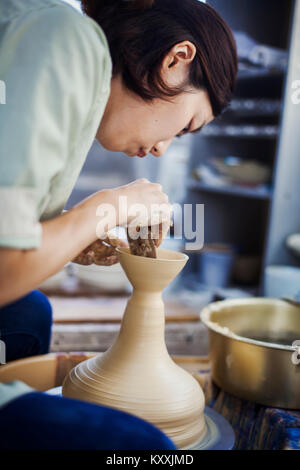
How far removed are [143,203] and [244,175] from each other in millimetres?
1605

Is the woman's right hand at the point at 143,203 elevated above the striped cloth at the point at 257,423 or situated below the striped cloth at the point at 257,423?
above

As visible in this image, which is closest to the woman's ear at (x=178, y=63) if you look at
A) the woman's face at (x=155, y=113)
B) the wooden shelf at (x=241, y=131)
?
the woman's face at (x=155, y=113)

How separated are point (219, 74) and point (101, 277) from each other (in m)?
1.41

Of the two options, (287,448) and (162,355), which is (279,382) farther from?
(162,355)

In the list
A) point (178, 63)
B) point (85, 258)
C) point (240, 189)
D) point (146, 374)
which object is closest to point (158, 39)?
point (178, 63)

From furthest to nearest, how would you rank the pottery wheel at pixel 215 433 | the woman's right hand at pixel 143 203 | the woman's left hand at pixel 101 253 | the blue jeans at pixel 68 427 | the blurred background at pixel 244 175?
the blurred background at pixel 244 175 < the woman's left hand at pixel 101 253 < the pottery wheel at pixel 215 433 < the woman's right hand at pixel 143 203 < the blue jeans at pixel 68 427

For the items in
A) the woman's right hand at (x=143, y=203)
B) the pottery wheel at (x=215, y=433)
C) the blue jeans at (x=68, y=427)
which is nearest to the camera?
the blue jeans at (x=68, y=427)

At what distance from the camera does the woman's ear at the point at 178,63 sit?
2.90 feet

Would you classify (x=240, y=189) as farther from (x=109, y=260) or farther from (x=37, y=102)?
(x=37, y=102)

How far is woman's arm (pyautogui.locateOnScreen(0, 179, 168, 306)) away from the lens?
71cm

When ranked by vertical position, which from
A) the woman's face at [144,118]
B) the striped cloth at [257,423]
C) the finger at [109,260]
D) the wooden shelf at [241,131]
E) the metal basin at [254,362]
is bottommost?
the striped cloth at [257,423]

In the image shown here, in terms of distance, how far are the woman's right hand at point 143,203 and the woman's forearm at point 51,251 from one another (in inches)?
0.9

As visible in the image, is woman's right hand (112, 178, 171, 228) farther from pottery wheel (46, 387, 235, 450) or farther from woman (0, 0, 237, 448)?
pottery wheel (46, 387, 235, 450)

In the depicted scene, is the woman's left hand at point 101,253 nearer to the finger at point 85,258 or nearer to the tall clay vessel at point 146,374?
the finger at point 85,258
